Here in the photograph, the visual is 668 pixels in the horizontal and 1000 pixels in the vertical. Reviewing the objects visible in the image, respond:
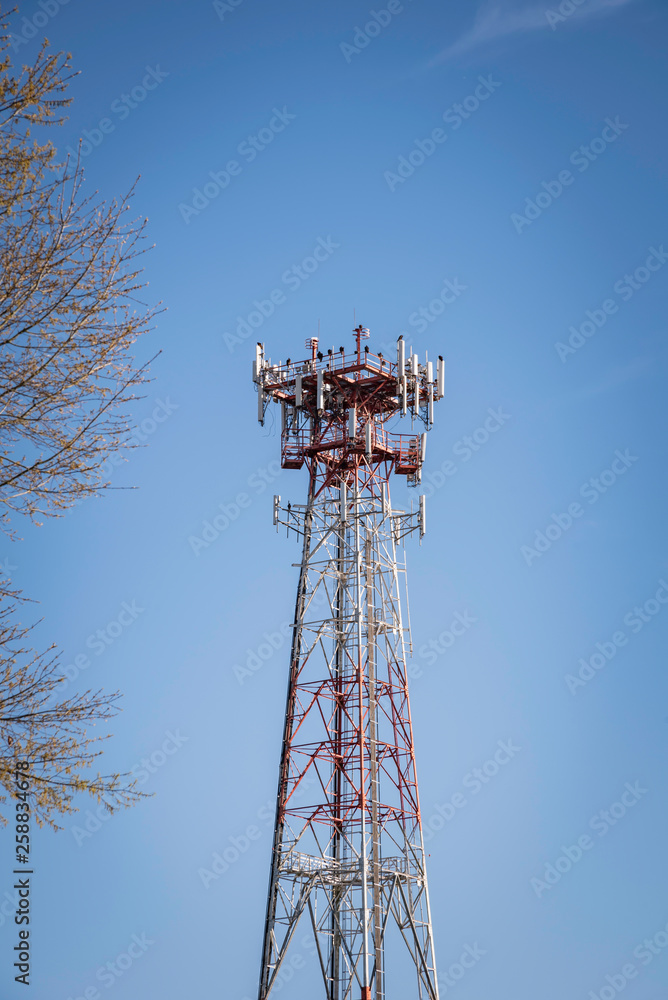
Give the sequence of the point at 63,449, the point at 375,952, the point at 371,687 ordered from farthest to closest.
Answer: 1. the point at 371,687
2. the point at 375,952
3. the point at 63,449

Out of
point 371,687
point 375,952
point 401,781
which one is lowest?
point 375,952

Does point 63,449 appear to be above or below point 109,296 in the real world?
below

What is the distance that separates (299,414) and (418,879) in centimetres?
1718

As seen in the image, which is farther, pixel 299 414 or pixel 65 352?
pixel 299 414

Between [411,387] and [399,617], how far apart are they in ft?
28.3

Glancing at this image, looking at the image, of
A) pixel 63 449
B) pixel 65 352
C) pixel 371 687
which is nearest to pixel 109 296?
pixel 65 352

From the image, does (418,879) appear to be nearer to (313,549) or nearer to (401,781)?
(401,781)

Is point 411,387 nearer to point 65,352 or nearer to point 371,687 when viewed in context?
point 371,687

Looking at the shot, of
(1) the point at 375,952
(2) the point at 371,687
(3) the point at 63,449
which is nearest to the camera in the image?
(3) the point at 63,449

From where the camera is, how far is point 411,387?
5022cm

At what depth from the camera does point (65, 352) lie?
19.2 m

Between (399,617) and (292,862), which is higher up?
(399,617)

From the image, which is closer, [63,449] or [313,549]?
[63,449]

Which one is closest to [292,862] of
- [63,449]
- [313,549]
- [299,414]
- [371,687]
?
[371,687]
